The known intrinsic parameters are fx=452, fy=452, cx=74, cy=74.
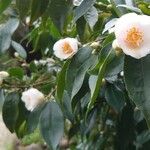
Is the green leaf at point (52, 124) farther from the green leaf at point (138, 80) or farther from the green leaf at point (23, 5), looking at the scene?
the green leaf at point (138, 80)

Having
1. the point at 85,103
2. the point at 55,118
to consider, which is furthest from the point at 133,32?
the point at 85,103

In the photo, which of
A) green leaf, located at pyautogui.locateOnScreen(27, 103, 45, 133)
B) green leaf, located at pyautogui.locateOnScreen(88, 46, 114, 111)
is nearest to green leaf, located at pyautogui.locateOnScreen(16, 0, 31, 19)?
green leaf, located at pyautogui.locateOnScreen(88, 46, 114, 111)

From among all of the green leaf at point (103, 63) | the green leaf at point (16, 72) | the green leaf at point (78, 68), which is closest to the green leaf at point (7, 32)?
the green leaf at point (16, 72)

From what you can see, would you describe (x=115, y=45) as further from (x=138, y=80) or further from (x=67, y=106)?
(x=67, y=106)

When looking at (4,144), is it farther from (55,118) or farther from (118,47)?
(118,47)

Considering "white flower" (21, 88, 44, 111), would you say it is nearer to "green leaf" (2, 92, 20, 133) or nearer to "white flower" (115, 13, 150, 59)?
"green leaf" (2, 92, 20, 133)

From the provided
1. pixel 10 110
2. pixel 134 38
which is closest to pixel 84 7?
pixel 134 38

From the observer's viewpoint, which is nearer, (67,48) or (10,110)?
(67,48)
